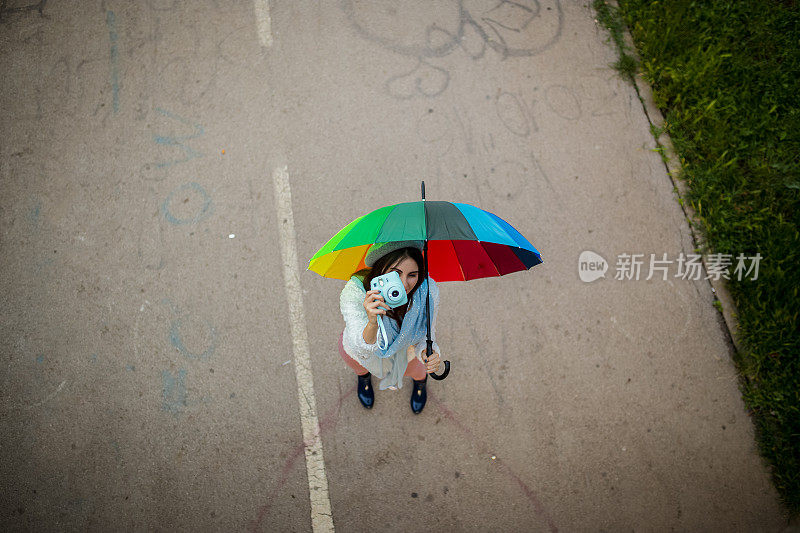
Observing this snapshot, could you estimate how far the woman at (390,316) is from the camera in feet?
7.89

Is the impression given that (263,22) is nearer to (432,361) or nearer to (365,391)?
(365,391)

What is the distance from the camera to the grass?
362cm

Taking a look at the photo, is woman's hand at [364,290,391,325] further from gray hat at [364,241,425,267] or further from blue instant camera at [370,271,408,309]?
gray hat at [364,241,425,267]

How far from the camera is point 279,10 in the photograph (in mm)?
4730

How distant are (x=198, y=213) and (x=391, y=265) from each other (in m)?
2.39

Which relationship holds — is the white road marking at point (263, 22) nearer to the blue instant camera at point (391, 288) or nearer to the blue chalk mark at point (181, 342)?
the blue chalk mark at point (181, 342)

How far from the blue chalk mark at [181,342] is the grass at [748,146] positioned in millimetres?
4300

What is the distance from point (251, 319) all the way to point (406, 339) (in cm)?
159

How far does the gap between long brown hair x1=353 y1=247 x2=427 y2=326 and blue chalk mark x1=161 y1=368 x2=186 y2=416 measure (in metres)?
1.94

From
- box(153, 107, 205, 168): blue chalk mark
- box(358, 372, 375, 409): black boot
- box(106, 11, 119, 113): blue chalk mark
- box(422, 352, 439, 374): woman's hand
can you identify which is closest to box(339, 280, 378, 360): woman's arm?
box(422, 352, 439, 374): woman's hand

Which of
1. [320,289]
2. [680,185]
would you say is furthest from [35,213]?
[680,185]

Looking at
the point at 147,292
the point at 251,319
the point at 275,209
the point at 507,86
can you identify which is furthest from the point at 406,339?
the point at 507,86

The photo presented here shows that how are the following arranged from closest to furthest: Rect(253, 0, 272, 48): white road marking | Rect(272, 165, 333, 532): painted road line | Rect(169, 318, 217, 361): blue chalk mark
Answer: Rect(272, 165, 333, 532): painted road line < Rect(169, 318, 217, 361): blue chalk mark < Rect(253, 0, 272, 48): white road marking

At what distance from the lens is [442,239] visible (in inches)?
80.8
